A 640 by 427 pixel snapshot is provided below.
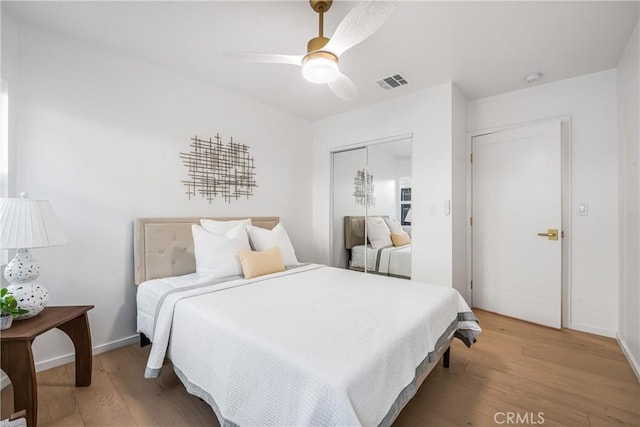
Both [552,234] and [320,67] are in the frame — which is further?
[552,234]

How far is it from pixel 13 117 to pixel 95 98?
1.72 feet

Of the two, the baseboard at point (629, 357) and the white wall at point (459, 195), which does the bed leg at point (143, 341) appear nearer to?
the white wall at point (459, 195)

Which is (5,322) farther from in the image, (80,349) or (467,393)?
(467,393)

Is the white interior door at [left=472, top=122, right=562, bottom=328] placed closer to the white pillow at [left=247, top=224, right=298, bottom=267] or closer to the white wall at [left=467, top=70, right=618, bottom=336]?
the white wall at [left=467, top=70, right=618, bottom=336]

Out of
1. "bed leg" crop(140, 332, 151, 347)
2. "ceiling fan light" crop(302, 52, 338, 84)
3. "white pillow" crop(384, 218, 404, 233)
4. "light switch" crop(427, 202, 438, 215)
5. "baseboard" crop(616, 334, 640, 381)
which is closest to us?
"ceiling fan light" crop(302, 52, 338, 84)

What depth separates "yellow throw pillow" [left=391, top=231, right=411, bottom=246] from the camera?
3244 millimetres

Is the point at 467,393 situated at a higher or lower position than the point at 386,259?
lower

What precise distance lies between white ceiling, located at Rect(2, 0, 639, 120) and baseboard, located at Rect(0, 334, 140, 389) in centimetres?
244

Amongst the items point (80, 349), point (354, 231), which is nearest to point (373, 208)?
point (354, 231)

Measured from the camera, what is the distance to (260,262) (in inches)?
95.7

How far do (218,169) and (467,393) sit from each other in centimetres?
289

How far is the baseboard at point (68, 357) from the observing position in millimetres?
1854

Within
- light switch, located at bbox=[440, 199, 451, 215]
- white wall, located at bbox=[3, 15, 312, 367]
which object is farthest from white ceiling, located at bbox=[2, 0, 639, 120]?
light switch, located at bbox=[440, 199, 451, 215]

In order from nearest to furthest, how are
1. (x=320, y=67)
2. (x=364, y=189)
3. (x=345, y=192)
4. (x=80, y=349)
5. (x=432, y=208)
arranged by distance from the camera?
(x=320, y=67) → (x=80, y=349) → (x=432, y=208) → (x=364, y=189) → (x=345, y=192)
